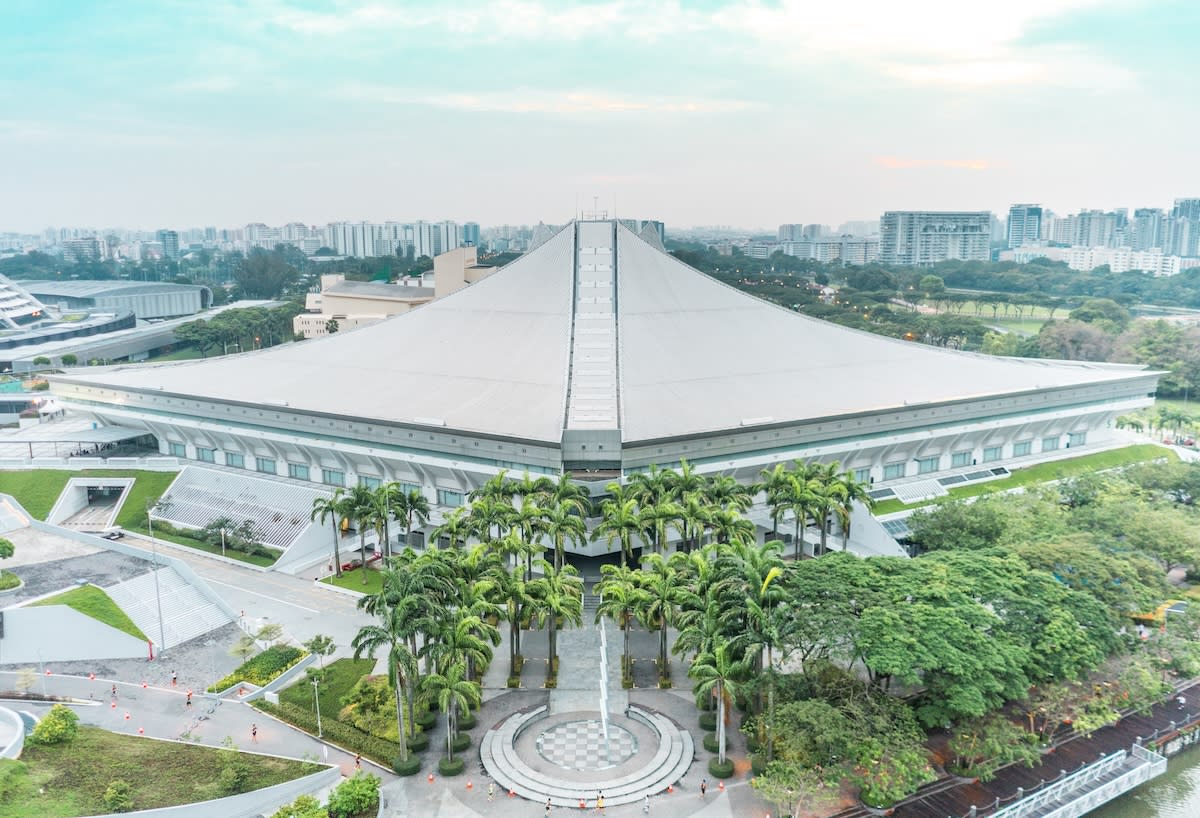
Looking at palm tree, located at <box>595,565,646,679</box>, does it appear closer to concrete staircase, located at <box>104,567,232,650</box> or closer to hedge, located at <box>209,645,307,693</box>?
hedge, located at <box>209,645,307,693</box>

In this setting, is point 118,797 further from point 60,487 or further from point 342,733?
point 60,487

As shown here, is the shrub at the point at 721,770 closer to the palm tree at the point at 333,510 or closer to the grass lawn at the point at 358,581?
the grass lawn at the point at 358,581

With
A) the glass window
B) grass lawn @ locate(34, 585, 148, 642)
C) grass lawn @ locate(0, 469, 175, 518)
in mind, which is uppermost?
the glass window

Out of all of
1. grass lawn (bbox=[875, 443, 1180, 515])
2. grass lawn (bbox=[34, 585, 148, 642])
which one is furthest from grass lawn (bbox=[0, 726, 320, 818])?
grass lawn (bbox=[875, 443, 1180, 515])

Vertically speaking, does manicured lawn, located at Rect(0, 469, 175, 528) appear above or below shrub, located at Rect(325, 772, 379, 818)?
above

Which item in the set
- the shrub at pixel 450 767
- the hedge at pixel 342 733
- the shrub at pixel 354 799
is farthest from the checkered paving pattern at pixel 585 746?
the shrub at pixel 354 799

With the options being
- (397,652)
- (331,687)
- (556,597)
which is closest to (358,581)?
(331,687)
